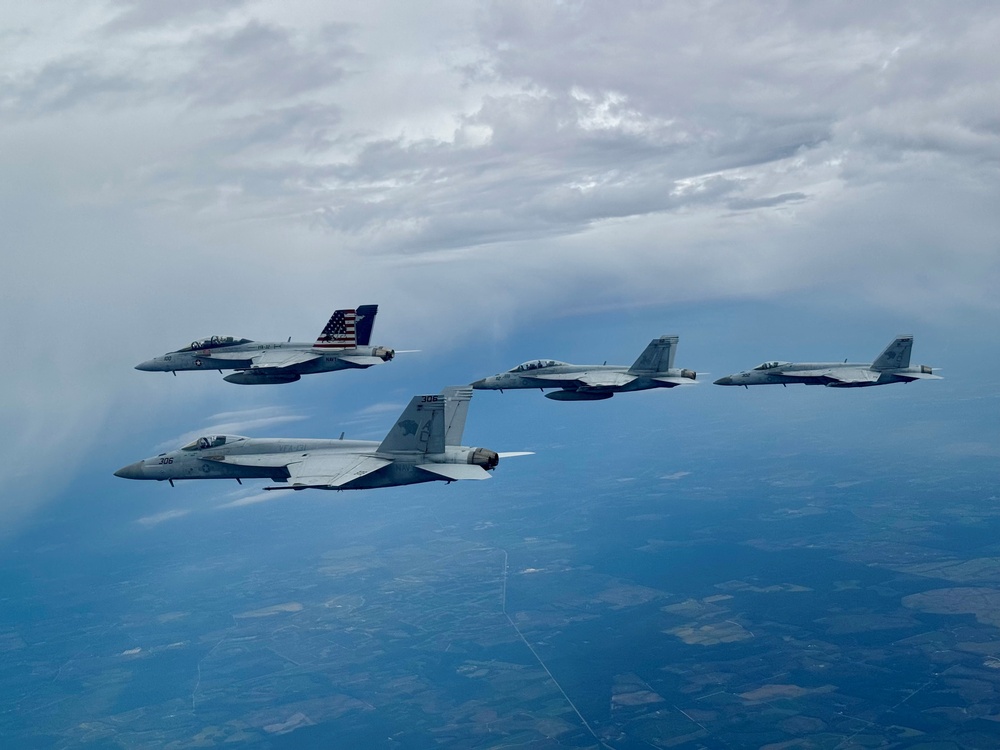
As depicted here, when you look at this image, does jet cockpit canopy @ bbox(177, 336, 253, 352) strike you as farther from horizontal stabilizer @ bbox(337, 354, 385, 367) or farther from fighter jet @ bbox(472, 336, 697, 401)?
fighter jet @ bbox(472, 336, 697, 401)

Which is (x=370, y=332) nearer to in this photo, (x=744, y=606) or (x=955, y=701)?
(x=955, y=701)

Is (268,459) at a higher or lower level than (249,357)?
lower

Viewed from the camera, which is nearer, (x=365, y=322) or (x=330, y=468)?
(x=330, y=468)

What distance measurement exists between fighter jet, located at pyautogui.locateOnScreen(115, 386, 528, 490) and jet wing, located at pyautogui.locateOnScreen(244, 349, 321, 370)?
12357mm

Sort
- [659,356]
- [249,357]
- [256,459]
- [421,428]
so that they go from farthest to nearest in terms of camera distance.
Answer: [659,356] → [249,357] → [256,459] → [421,428]

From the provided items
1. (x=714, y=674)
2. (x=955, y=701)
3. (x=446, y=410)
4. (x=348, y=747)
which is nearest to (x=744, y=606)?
(x=714, y=674)

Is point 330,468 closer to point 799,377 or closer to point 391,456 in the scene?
point 391,456

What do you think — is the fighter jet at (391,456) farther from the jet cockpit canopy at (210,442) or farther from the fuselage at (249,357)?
the fuselage at (249,357)

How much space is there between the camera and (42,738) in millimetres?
154000

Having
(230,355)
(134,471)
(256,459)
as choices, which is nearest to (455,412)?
(256,459)

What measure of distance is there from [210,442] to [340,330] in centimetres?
1704

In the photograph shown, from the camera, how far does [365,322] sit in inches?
3243

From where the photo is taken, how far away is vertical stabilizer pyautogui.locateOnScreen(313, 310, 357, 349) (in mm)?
77375

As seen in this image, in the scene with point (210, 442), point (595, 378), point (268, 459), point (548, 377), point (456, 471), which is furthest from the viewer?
point (548, 377)
